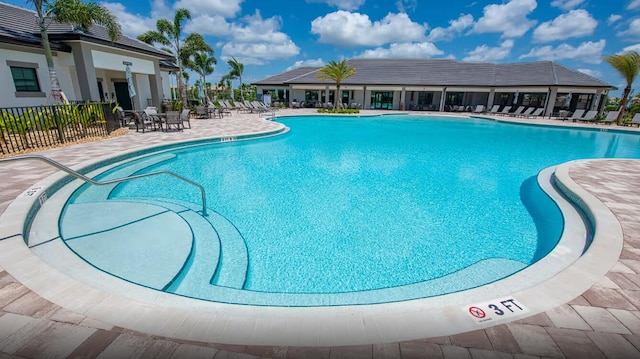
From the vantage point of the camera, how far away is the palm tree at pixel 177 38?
21.2 metres

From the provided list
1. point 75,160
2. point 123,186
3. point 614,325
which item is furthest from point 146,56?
point 614,325

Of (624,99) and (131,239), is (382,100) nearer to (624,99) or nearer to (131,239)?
(624,99)

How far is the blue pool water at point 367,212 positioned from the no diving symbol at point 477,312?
1.02 m

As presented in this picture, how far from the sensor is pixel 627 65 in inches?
803

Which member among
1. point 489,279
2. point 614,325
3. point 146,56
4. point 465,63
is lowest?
point 489,279

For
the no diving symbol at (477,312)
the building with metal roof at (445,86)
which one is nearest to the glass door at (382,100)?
the building with metal roof at (445,86)

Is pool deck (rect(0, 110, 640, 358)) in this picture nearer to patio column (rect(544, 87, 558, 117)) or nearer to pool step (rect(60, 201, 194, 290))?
pool step (rect(60, 201, 194, 290))

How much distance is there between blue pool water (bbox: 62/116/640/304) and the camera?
12.6 feet

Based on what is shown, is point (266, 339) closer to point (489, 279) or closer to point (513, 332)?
point (513, 332)

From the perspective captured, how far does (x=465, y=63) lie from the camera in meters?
34.7

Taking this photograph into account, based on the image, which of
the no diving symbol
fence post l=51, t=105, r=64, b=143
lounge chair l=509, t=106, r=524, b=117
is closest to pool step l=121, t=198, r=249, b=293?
the no diving symbol

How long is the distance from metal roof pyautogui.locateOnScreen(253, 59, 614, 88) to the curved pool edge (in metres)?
31.9

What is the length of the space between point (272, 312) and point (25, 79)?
53.9 ft

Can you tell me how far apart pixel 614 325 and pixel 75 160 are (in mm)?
9974
